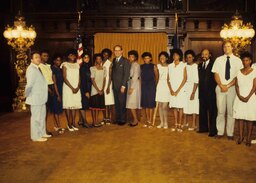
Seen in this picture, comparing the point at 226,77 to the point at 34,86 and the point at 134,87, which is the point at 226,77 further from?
the point at 34,86

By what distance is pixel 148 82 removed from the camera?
22.9 ft

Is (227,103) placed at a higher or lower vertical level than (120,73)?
lower

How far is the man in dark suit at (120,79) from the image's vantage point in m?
7.02

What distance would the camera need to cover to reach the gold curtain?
1121 cm

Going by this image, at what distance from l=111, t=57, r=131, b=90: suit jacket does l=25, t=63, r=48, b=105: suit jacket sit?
5.83ft

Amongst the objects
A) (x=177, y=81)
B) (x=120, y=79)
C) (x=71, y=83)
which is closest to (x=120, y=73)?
(x=120, y=79)

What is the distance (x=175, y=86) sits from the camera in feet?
21.6

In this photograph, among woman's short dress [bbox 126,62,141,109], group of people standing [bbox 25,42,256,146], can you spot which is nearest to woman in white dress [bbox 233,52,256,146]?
group of people standing [bbox 25,42,256,146]

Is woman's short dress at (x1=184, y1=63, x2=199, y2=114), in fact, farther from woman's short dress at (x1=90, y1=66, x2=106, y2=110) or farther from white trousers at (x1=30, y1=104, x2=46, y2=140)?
white trousers at (x1=30, y1=104, x2=46, y2=140)

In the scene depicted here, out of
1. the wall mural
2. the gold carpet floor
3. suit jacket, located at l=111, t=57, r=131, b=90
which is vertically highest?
the wall mural

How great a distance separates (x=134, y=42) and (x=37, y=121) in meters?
6.16

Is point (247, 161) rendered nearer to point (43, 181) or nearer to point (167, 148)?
point (167, 148)

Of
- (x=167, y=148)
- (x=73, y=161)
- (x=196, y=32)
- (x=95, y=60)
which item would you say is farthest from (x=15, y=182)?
(x=196, y=32)

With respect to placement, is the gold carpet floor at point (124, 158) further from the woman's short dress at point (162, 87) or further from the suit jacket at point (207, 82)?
the suit jacket at point (207, 82)
